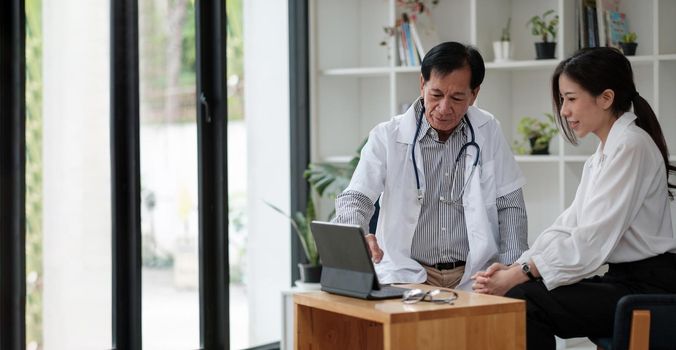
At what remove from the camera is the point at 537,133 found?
444 cm

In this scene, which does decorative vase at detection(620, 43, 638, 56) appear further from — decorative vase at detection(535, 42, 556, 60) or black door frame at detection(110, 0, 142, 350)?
black door frame at detection(110, 0, 142, 350)

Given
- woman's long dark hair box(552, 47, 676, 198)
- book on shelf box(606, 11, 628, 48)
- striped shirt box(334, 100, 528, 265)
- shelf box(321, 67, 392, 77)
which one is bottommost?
striped shirt box(334, 100, 528, 265)

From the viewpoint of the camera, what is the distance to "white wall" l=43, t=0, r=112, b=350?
3.73m

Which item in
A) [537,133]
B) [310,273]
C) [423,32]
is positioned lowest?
[310,273]

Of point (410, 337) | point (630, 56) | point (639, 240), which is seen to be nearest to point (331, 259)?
point (410, 337)

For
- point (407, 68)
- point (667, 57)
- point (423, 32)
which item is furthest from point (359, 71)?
point (667, 57)

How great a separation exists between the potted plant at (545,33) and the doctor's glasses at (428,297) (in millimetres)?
2220

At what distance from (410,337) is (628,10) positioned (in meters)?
2.72

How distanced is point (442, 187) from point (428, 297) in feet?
2.17

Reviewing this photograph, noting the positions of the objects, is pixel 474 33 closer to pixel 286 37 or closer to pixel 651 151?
pixel 286 37

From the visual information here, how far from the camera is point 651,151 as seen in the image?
2.55 meters

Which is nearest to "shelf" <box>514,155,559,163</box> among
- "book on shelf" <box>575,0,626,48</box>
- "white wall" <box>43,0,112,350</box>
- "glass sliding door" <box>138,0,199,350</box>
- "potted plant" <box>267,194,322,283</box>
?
"book on shelf" <box>575,0,626,48</box>

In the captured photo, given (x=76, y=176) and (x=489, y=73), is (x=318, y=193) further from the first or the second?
(x=76, y=176)

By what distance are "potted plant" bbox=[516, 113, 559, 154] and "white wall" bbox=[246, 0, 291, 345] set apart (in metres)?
1.20
